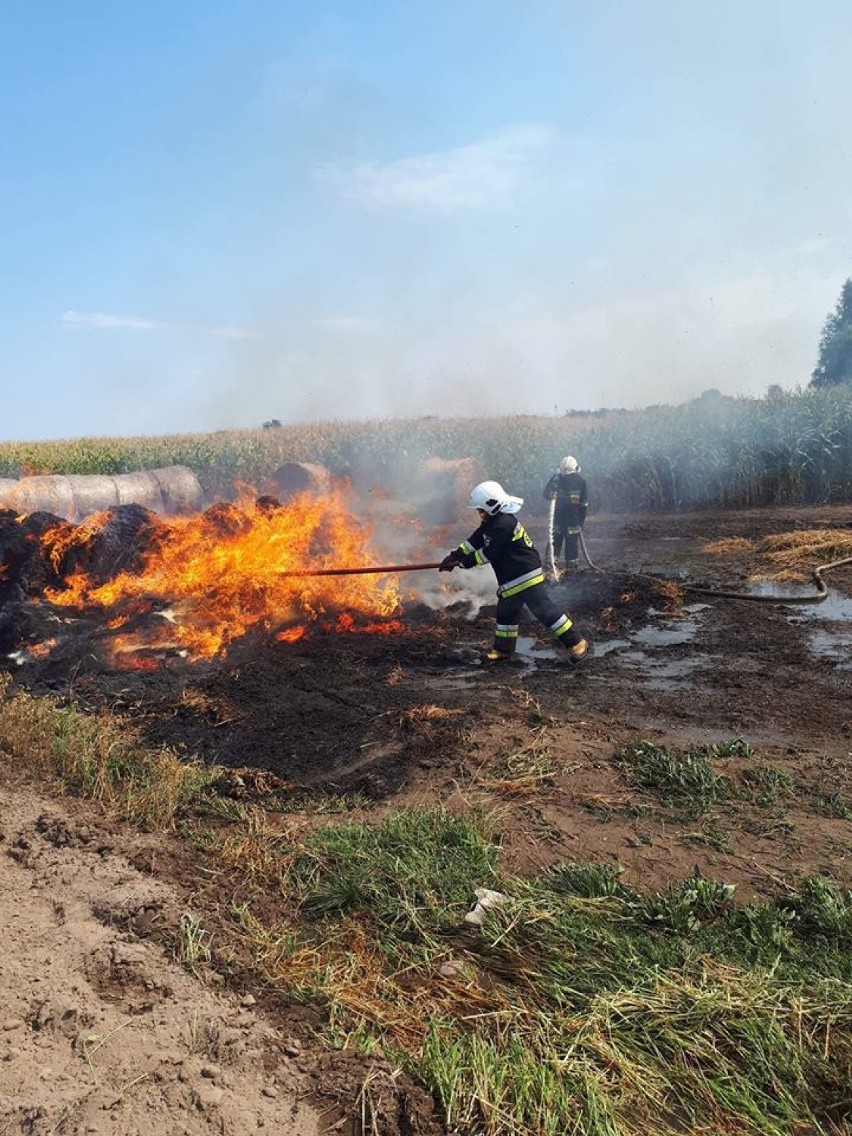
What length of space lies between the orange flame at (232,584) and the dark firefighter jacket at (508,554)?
1.93m

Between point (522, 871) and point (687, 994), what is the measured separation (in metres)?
1.22

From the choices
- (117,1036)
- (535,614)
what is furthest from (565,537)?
(117,1036)

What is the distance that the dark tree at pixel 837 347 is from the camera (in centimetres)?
4669

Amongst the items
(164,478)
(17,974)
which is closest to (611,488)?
(164,478)

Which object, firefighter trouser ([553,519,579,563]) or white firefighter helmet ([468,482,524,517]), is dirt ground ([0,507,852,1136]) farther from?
white firefighter helmet ([468,482,524,517])

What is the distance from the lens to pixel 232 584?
9.19m

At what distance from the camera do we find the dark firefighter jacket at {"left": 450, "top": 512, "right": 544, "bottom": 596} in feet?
26.3

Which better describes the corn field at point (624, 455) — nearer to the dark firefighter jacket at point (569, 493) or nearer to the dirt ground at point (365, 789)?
the dark firefighter jacket at point (569, 493)

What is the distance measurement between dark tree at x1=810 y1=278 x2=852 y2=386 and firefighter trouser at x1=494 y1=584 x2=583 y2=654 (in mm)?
43460

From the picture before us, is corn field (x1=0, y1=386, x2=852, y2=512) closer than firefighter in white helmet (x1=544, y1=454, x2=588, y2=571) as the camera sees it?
No

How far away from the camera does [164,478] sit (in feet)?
62.4

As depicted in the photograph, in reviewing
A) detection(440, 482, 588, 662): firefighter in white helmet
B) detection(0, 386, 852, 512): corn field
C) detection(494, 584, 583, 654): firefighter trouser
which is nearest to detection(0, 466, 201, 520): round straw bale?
detection(0, 386, 852, 512): corn field

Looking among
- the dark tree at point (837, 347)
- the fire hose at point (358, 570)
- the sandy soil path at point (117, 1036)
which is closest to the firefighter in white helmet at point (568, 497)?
the fire hose at point (358, 570)

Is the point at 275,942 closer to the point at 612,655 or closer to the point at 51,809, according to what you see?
the point at 51,809
